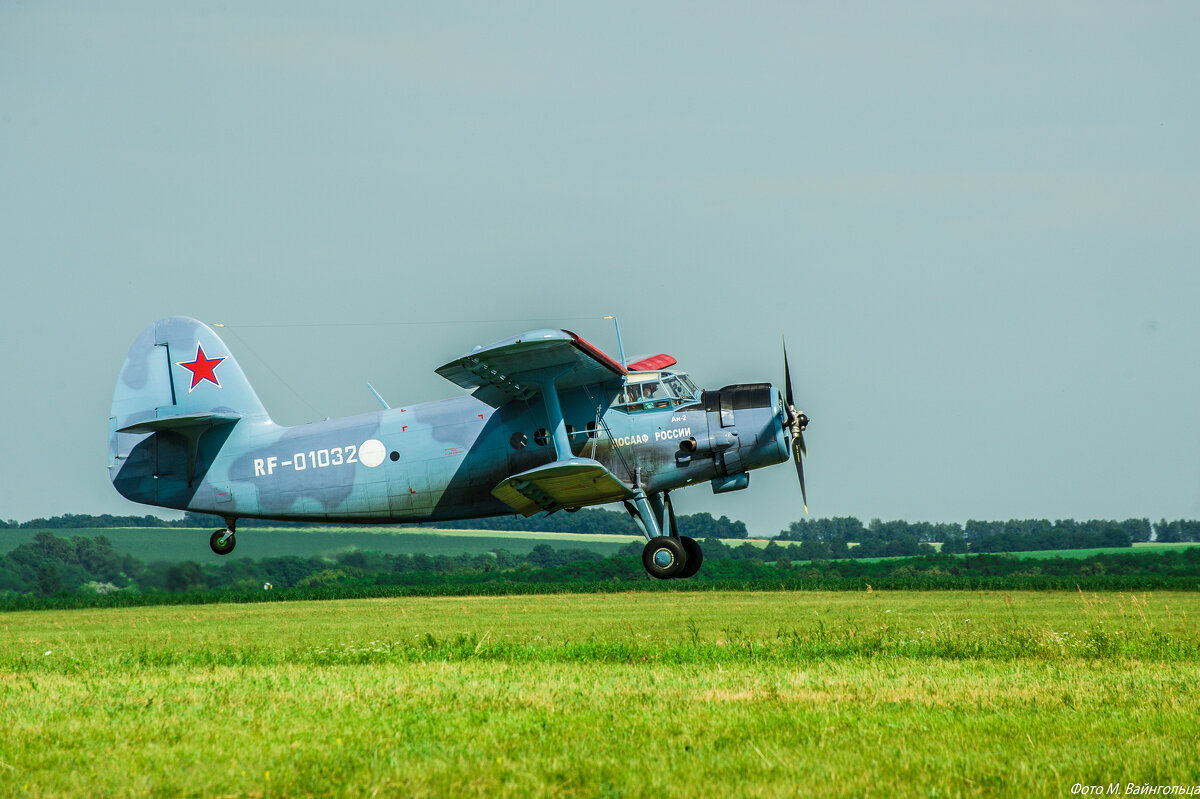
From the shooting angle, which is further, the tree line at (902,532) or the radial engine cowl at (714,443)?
the tree line at (902,532)

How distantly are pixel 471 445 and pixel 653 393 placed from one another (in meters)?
3.52

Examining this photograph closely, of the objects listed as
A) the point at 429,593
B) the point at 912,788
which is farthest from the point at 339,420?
the point at 429,593

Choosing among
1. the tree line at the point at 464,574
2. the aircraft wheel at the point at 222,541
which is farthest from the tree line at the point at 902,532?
the aircraft wheel at the point at 222,541

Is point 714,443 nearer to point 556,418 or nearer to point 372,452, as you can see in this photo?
point 556,418

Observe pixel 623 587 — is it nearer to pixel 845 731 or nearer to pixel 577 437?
pixel 577 437

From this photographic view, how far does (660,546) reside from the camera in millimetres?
20203

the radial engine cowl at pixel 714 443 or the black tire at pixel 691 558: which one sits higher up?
the radial engine cowl at pixel 714 443

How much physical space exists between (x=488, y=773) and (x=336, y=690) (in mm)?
4231

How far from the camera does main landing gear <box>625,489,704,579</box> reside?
20156mm

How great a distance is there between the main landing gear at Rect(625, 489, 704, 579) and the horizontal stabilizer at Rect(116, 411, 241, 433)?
8.05m

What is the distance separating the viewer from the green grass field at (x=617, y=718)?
28.2 feet

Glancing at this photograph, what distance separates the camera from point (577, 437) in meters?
20.5

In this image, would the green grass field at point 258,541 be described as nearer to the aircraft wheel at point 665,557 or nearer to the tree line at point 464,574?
the tree line at point 464,574

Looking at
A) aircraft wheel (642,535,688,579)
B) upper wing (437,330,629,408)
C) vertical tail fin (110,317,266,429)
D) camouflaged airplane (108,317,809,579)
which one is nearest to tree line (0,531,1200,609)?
vertical tail fin (110,317,266,429)
